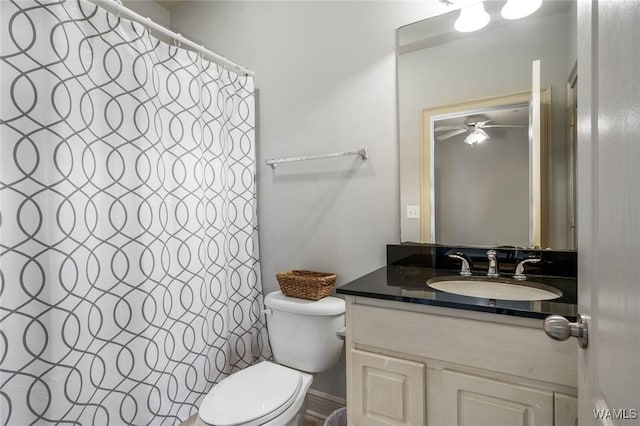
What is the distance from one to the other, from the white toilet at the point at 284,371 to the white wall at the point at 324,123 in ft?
1.03

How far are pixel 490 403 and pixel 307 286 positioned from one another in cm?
89

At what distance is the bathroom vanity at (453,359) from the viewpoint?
0.98 metres

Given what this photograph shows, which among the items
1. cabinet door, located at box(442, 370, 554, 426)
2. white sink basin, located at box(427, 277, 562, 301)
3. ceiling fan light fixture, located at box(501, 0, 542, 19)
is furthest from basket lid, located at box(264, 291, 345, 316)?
ceiling fan light fixture, located at box(501, 0, 542, 19)

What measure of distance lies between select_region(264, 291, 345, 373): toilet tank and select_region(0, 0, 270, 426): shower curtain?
380 millimetres

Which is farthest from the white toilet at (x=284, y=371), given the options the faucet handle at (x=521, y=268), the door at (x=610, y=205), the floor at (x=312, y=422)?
the door at (x=610, y=205)

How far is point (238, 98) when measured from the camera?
2.02 metres

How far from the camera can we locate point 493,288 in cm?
137

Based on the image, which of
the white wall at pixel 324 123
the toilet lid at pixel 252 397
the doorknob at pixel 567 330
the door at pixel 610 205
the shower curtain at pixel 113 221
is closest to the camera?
the door at pixel 610 205

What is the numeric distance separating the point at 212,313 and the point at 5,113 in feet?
3.92

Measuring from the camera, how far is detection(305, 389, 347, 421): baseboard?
1.90 meters

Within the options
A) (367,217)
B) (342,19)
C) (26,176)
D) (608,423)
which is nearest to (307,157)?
(367,217)

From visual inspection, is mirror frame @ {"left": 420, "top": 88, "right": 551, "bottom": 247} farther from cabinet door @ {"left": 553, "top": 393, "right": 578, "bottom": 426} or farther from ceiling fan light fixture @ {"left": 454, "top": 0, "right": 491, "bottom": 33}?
cabinet door @ {"left": 553, "top": 393, "right": 578, "bottom": 426}

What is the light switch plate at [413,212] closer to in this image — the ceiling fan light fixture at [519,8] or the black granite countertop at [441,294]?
the black granite countertop at [441,294]

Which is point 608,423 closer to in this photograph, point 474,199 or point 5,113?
point 474,199
